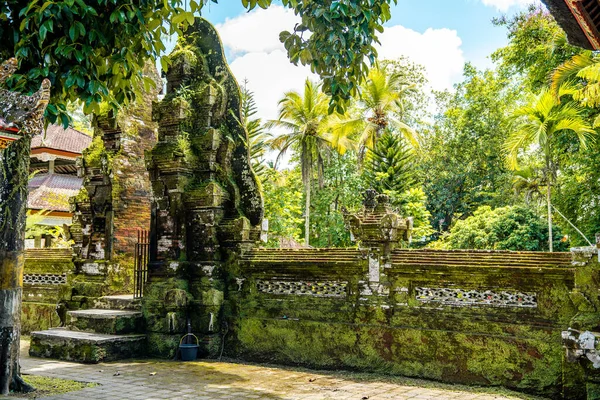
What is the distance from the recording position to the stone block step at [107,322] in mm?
10078

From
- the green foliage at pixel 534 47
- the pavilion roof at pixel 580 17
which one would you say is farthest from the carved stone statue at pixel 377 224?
the green foliage at pixel 534 47

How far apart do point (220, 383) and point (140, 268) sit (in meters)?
3.93

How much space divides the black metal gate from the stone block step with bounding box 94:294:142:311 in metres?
0.16

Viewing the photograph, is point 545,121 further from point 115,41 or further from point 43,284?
point 115,41

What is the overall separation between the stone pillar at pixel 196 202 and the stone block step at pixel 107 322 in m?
0.29

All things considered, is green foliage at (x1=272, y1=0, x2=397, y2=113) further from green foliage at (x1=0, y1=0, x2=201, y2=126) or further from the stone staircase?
the stone staircase

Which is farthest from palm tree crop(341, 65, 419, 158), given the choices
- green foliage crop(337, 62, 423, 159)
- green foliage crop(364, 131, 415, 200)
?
green foliage crop(364, 131, 415, 200)

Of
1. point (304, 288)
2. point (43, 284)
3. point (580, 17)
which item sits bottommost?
point (43, 284)

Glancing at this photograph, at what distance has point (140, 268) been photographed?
36.7ft

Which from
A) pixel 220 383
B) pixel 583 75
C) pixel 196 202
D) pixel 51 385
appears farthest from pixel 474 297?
pixel 583 75

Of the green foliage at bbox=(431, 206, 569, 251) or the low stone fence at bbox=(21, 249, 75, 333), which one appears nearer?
the low stone fence at bbox=(21, 249, 75, 333)

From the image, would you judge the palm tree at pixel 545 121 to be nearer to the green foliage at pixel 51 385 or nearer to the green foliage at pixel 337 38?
the green foliage at pixel 337 38

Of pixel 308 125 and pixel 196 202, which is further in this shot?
pixel 308 125

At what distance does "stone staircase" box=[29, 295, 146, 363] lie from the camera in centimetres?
938
